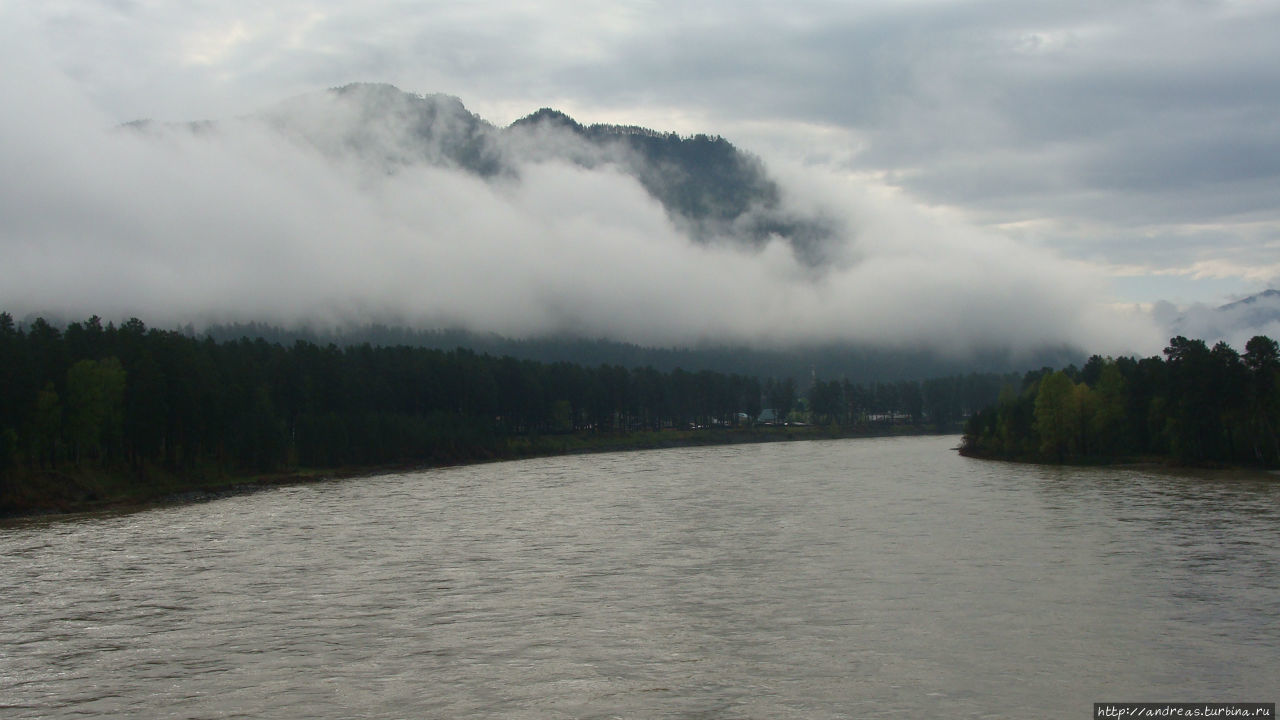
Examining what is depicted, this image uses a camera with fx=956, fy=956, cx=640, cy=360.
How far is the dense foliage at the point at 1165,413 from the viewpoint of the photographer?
108875mm

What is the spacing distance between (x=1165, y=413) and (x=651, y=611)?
102 meters

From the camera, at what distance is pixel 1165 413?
116 metres

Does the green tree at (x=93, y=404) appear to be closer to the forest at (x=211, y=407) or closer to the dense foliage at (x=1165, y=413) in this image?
the forest at (x=211, y=407)

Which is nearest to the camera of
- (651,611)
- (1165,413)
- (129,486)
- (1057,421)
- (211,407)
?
(651,611)

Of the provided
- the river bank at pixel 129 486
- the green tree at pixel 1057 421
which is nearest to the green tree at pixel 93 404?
the river bank at pixel 129 486

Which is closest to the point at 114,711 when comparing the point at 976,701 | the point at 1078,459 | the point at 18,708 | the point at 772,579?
the point at 18,708

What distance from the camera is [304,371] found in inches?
5743

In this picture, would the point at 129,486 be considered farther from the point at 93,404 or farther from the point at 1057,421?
the point at 1057,421

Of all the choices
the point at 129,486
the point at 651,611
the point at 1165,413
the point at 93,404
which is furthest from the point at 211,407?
the point at 1165,413

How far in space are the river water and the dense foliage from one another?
1672 inches

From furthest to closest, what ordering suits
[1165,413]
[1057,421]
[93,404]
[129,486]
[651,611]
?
[1057,421], [1165,413], [129,486], [93,404], [651,611]

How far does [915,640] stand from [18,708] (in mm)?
27050

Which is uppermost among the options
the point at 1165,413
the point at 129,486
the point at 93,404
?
the point at 93,404

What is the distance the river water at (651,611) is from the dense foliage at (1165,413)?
1672 inches
